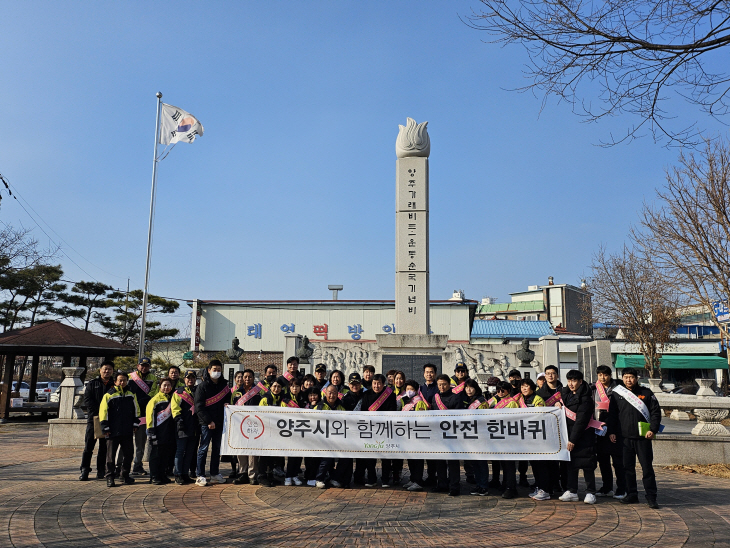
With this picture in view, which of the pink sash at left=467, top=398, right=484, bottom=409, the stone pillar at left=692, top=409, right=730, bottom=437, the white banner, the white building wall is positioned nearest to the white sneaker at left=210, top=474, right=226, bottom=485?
the white banner

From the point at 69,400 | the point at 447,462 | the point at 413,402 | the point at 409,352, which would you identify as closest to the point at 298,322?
the point at 409,352

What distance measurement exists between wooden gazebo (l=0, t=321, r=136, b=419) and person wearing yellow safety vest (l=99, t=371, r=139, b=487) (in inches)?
440

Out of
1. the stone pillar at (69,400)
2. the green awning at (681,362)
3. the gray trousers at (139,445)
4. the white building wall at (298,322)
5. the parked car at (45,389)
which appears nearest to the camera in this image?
the gray trousers at (139,445)

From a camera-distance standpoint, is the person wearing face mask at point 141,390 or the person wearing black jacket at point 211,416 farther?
the person wearing face mask at point 141,390

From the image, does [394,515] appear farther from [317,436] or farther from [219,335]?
[219,335]

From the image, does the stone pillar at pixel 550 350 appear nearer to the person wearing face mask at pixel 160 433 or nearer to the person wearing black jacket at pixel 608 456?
the person wearing black jacket at pixel 608 456

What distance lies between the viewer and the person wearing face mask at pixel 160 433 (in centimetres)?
784

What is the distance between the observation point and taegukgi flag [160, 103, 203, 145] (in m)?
24.7

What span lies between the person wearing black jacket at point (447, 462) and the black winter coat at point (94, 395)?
482cm

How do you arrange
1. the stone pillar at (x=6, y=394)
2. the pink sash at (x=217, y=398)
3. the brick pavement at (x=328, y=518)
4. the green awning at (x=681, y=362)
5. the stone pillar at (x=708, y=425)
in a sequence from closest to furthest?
the brick pavement at (x=328, y=518) → the pink sash at (x=217, y=398) → the stone pillar at (x=708, y=425) → the stone pillar at (x=6, y=394) → the green awning at (x=681, y=362)

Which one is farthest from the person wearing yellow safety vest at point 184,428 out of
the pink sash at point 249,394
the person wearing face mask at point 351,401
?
the person wearing face mask at point 351,401

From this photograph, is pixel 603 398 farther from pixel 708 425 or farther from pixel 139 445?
pixel 139 445

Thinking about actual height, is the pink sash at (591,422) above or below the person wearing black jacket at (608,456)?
above

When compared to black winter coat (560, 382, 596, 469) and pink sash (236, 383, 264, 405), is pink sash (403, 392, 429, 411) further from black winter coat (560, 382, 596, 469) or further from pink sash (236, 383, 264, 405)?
pink sash (236, 383, 264, 405)
